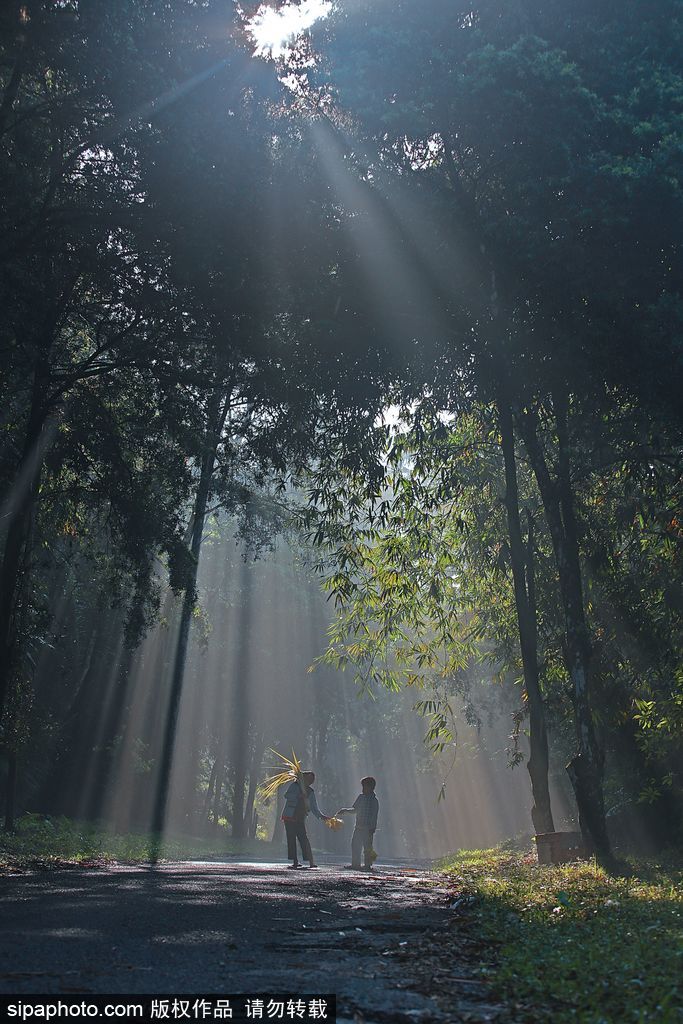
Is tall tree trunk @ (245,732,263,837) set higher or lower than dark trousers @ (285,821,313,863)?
higher

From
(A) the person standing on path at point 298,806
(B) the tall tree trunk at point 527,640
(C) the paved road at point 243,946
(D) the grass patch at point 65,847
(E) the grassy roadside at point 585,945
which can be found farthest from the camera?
(A) the person standing on path at point 298,806

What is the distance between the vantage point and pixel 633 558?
1583cm

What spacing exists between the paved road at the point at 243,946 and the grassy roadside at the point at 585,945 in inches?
11.2

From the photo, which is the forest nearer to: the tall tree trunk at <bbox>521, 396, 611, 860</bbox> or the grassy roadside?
the tall tree trunk at <bbox>521, 396, 611, 860</bbox>

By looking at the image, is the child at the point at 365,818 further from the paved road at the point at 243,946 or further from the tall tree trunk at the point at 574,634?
the paved road at the point at 243,946

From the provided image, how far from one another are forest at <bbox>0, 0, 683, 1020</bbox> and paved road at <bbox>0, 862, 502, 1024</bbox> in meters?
5.93

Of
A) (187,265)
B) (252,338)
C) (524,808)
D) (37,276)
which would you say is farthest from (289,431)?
(524,808)

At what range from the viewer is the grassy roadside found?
171 inches

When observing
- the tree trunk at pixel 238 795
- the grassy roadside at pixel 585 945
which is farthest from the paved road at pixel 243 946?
the tree trunk at pixel 238 795

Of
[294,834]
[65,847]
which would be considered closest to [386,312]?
[294,834]

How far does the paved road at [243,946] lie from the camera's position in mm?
4480

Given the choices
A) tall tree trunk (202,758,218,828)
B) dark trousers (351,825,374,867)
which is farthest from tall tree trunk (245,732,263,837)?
dark trousers (351,825,374,867)

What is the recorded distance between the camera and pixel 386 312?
45.8 ft

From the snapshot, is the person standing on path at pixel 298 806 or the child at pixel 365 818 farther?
the child at pixel 365 818
